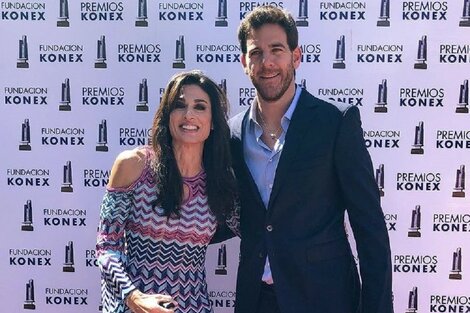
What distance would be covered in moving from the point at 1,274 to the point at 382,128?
7.77ft

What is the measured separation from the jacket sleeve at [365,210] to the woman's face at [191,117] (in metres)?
0.55

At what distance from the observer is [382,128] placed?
2.86 meters

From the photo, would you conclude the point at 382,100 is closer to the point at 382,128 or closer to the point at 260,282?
the point at 382,128

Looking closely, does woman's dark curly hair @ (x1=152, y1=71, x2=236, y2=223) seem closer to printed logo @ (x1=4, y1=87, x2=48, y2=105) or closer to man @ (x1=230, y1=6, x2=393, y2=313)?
man @ (x1=230, y1=6, x2=393, y2=313)

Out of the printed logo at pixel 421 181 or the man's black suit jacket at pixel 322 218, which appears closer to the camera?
the man's black suit jacket at pixel 322 218

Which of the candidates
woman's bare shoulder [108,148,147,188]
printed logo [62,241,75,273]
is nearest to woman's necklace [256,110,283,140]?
woman's bare shoulder [108,148,147,188]

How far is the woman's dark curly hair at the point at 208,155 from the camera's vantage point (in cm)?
210

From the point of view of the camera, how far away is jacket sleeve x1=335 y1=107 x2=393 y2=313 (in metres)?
1.98

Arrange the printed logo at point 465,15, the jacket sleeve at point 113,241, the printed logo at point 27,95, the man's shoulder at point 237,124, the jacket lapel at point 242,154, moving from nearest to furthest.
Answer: the jacket sleeve at point 113,241 → the jacket lapel at point 242,154 → the man's shoulder at point 237,124 → the printed logo at point 465,15 → the printed logo at point 27,95

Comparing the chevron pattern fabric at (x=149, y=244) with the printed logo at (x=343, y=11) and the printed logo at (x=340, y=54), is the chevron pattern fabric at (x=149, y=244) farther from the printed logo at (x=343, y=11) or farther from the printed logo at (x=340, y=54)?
the printed logo at (x=343, y=11)

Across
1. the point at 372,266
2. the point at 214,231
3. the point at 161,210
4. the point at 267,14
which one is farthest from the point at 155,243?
the point at 267,14

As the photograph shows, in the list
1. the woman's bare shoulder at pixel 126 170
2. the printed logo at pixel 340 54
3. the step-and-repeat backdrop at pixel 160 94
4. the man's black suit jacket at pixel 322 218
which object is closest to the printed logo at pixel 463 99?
the step-and-repeat backdrop at pixel 160 94

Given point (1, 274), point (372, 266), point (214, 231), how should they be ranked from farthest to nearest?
point (1, 274) < point (214, 231) < point (372, 266)

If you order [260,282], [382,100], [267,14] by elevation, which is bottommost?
[260,282]
